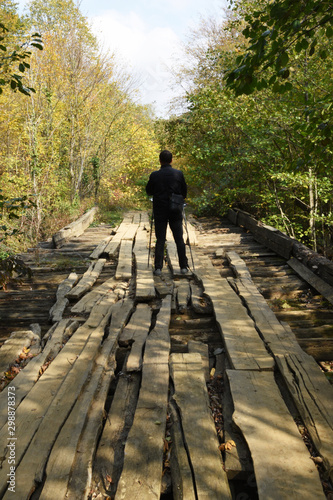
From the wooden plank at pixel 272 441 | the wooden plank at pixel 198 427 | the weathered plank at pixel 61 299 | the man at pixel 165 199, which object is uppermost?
the man at pixel 165 199

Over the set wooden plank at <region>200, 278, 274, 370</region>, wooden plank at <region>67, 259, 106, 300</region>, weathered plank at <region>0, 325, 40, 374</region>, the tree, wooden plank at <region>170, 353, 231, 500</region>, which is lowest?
weathered plank at <region>0, 325, 40, 374</region>

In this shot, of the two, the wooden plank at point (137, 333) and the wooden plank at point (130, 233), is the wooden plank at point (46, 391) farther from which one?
the wooden plank at point (130, 233)

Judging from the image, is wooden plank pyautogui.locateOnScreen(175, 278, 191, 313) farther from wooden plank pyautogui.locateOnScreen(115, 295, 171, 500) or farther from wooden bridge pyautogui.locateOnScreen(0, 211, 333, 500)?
wooden plank pyautogui.locateOnScreen(115, 295, 171, 500)

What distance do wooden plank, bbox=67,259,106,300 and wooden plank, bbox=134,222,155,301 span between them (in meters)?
0.72

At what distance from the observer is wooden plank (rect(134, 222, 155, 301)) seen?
16.3 feet

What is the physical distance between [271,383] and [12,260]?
3.67 meters

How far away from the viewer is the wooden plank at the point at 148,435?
195 cm

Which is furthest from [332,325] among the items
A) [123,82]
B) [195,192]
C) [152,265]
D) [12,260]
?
[123,82]

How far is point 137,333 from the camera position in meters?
3.82

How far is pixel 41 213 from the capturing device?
514 inches

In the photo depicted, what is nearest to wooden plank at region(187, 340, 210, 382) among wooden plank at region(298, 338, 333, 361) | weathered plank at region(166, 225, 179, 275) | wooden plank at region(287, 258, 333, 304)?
wooden plank at region(298, 338, 333, 361)

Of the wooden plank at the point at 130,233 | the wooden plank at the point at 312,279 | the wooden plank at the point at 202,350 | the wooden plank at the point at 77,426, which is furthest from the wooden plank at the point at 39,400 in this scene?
the wooden plank at the point at 130,233

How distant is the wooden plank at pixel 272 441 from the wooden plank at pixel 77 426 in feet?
3.29

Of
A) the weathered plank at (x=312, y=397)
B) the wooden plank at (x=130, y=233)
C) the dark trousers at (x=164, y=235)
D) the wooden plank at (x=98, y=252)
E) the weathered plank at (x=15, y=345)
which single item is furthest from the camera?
the wooden plank at (x=130, y=233)
